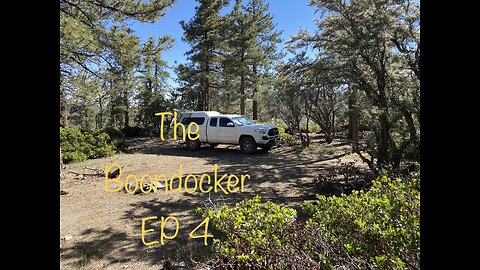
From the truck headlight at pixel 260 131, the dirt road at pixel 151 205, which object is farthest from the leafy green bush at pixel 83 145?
the truck headlight at pixel 260 131

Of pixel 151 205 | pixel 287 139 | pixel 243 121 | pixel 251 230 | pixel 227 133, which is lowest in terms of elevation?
pixel 151 205

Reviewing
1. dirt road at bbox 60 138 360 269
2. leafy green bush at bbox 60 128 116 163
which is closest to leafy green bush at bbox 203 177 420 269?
dirt road at bbox 60 138 360 269

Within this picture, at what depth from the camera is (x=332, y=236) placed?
1.37 metres

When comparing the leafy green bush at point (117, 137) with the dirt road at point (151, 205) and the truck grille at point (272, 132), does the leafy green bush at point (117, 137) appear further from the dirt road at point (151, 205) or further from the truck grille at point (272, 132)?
the truck grille at point (272, 132)

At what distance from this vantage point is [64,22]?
3.71m

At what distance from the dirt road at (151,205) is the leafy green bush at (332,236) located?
44 centimetres

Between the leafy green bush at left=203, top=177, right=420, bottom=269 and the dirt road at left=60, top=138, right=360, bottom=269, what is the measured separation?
44 centimetres

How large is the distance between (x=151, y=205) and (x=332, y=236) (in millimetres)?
2673

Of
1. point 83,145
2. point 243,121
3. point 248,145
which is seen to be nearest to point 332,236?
point 243,121

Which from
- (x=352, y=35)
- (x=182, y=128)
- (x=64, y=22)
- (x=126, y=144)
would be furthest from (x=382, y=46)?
(x=126, y=144)

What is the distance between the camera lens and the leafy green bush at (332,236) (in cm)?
116

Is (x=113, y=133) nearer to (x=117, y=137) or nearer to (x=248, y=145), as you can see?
(x=117, y=137)

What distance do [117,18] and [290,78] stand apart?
3.40 meters

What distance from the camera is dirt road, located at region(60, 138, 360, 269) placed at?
7.39 feet
